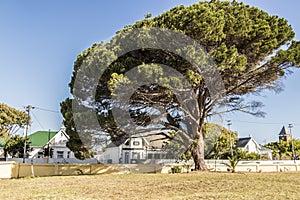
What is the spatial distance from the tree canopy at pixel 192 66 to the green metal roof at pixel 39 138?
18733 mm

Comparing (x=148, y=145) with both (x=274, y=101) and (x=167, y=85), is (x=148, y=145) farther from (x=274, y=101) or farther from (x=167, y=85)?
(x=167, y=85)

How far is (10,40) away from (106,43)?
4.34 m

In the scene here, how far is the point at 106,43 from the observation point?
13578mm

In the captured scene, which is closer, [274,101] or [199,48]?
[199,48]

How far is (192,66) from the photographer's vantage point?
1210 centimetres

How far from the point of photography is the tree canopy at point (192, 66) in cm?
1208

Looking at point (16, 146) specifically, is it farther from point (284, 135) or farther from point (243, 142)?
point (284, 135)

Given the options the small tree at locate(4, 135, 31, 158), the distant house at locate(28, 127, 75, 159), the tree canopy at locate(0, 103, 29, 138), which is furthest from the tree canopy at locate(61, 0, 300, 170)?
the tree canopy at locate(0, 103, 29, 138)

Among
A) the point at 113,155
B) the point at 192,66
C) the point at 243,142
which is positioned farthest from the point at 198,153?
the point at 243,142

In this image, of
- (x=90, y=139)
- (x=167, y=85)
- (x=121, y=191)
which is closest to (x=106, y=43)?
(x=167, y=85)

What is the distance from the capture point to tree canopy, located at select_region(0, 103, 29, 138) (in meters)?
33.3

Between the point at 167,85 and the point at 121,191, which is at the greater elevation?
the point at 167,85

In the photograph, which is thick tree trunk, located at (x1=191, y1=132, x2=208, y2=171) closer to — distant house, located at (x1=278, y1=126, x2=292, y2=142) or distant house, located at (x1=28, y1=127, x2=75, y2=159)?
distant house, located at (x1=28, y1=127, x2=75, y2=159)

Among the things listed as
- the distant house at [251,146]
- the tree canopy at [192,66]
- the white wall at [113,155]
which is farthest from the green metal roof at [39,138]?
the distant house at [251,146]
